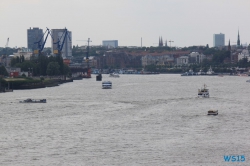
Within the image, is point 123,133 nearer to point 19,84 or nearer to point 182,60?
point 19,84

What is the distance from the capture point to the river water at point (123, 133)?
59.2 ft

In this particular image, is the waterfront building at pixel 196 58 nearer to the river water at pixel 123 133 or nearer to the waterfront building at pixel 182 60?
the waterfront building at pixel 182 60

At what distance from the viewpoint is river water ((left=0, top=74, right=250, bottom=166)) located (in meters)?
18.0

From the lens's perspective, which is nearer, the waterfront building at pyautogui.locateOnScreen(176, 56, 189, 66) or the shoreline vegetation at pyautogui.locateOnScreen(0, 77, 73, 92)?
the shoreline vegetation at pyautogui.locateOnScreen(0, 77, 73, 92)

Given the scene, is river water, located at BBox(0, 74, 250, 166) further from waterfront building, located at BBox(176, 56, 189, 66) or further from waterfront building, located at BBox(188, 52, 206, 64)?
waterfront building, located at BBox(176, 56, 189, 66)

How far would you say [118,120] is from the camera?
2553 cm

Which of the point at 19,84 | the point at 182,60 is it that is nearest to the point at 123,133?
the point at 19,84

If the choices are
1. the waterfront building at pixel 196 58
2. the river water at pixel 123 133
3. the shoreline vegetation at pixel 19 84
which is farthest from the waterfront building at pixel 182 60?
the river water at pixel 123 133

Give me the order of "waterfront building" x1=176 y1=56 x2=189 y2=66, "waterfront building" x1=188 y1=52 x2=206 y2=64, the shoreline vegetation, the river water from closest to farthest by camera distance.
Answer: the river water → the shoreline vegetation → "waterfront building" x1=188 y1=52 x2=206 y2=64 → "waterfront building" x1=176 y1=56 x2=189 y2=66

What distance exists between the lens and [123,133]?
71.9ft

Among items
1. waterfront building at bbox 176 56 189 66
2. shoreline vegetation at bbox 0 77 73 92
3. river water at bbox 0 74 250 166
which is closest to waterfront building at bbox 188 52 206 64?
waterfront building at bbox 176 56 189 66

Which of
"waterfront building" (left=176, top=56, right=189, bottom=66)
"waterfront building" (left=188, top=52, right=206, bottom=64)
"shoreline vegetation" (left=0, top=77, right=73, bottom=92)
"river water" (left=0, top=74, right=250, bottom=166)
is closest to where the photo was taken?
"river water" (left=0, top=74, right=250, bottom=166)

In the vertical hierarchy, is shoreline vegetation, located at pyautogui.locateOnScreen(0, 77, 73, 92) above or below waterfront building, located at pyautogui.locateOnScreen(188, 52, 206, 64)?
below

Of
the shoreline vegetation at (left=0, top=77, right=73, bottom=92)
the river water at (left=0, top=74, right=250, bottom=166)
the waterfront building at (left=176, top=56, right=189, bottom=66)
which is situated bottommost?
the river water at (left=0, top=74, right=250, bottom=166)
